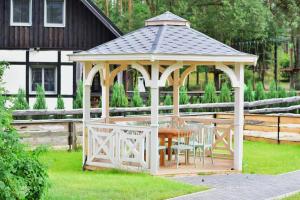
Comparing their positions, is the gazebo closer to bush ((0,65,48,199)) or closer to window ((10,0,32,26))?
bush ((0,65,48,199))

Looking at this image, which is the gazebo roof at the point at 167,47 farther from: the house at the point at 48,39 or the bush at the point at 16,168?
the house at the point at 48,39

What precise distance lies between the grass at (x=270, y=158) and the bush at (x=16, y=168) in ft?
25.8

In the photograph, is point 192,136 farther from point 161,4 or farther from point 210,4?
point 161,4

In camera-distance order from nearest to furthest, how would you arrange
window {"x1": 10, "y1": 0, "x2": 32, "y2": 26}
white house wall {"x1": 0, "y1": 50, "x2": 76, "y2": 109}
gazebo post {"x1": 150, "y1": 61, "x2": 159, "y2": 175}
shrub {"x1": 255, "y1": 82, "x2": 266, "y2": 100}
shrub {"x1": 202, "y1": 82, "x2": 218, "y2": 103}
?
1. gazebo post {"x1": 150, "y1": 61, "x2": 159, "y2": 175}
2. shrub {"x1": 202, "y1": 82, "x2": 218, "y2": 103}
3. white house wall {"x1": 0, "y1": 50, "x2": 76, "y2": 109}
4. window {"x1": 10, "y1": 0, "x2": 32, "y2": 26}
5. shrub {"x1": 255, "y1": 82, "x2": 266, "y2": 100}

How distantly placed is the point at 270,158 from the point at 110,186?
6.99 meters

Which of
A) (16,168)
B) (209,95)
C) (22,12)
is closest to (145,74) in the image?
(16,168)

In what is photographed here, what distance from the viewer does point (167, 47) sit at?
15867 mm

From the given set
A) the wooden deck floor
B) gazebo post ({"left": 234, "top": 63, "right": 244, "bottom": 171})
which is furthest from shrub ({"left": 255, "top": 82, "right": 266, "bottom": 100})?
gazebo post ({"left": 234, "top": 63, "right": 244, "bottom": 171})

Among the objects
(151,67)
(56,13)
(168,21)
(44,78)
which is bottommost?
(44,78)

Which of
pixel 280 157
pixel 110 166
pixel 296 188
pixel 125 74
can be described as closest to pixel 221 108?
pixel 125 74

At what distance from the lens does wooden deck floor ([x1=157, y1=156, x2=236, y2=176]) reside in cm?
1586

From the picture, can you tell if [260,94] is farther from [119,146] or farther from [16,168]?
[16,168]

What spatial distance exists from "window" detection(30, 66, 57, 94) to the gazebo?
14008 mm

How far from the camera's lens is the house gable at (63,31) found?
30.5 m
